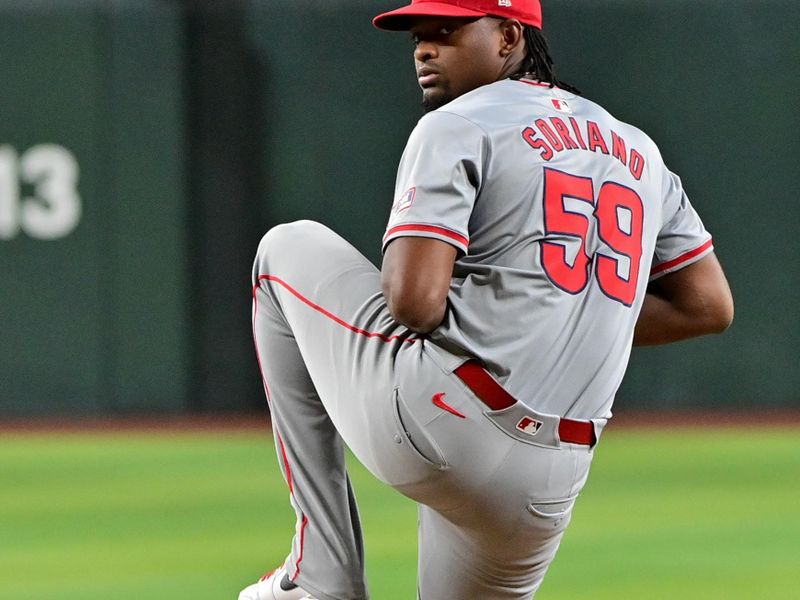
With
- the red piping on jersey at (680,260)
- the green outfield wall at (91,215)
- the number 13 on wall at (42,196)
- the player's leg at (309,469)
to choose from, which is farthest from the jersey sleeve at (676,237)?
the number 13 on wall at (42,196)

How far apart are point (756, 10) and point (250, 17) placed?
3.48 meters

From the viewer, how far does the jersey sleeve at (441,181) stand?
2.87 meters

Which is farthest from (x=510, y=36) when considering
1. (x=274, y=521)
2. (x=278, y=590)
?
(x=274, y=521)

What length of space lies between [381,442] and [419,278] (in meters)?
0.38

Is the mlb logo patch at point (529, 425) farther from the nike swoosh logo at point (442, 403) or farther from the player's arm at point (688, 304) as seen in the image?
the player's arm at point (688, 304)

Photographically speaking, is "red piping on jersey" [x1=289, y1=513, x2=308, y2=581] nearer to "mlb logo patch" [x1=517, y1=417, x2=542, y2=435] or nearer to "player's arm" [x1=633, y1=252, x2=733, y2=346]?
"mlb logo patch" [x1=517, y1=417, x2=542, y2=435]

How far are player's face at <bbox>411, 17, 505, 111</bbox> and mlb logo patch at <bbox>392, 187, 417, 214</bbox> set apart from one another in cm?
34

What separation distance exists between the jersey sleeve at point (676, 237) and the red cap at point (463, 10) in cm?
51

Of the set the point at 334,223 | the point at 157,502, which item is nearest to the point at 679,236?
the point at 157,502

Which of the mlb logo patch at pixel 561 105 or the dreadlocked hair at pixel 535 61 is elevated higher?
the dreadlocked hair at pixel 535 61

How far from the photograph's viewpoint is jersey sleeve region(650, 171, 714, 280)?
3.39 m

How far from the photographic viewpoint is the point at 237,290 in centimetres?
1003

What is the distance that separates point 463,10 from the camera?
10.2 feet

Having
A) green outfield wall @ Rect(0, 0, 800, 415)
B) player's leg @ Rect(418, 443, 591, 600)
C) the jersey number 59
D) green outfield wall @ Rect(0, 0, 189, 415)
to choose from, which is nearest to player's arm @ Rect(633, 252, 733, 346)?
the jersey number 59
